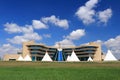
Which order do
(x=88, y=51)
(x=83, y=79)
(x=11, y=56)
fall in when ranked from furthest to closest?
(x=11, y=56) < (x=88, y=51) < (x=83, y=79)

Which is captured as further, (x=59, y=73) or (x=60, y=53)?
(x=60, y=53)

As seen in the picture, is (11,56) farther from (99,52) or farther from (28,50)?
(99,52)

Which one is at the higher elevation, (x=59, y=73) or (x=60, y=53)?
(x=60, y=53)

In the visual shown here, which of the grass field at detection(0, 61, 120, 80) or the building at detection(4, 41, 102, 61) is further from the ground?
the building at detection(4, 41, 102, 61)

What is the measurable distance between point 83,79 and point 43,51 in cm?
15764

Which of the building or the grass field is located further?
the building

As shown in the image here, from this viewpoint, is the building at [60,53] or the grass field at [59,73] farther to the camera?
the building at [60,53]

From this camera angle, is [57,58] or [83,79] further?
[57,58]

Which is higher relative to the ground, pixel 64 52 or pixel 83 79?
pixel 64 52

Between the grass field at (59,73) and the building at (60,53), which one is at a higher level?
the building at (60,53)

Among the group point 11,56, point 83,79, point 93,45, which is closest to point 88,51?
point 93,45

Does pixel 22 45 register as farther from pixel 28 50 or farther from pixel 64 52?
pixel 64 52

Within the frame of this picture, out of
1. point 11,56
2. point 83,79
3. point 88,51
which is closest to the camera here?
point 83,79

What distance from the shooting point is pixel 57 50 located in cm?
18212
